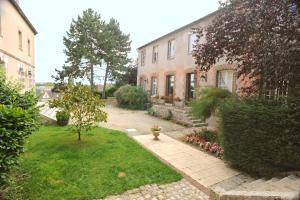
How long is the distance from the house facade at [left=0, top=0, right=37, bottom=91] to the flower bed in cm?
883

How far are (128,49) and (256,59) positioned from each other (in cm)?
2886

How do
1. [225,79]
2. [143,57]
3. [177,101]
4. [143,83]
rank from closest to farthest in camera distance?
[225,79] → [177,101] → [143,57] → [143,83]

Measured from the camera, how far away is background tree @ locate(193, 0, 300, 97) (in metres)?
5.28

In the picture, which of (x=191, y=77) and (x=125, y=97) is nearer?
(x=191, y=77)

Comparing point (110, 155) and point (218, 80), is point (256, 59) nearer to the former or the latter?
point (110, 155)

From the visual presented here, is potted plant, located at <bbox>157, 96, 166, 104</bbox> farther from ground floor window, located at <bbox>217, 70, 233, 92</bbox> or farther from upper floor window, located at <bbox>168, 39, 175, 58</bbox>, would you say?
ground floor window, located at <bbox>217, 70, 233, 92</bbox>

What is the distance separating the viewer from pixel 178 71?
16328 millimetres

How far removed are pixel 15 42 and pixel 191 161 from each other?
15212 mm

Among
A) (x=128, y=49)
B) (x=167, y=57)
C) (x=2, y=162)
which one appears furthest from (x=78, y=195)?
(x=128, y=49)

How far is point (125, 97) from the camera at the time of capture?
2038 cm

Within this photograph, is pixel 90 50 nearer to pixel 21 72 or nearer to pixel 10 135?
pixel 21 72

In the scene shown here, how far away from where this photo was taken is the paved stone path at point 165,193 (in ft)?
15.3

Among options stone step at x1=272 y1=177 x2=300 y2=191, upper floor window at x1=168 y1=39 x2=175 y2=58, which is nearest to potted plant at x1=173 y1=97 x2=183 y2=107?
upper floor window at x1=168 y1=39 x2=175 y2=58

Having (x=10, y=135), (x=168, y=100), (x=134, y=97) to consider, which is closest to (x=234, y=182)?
(x=10, y=135)
